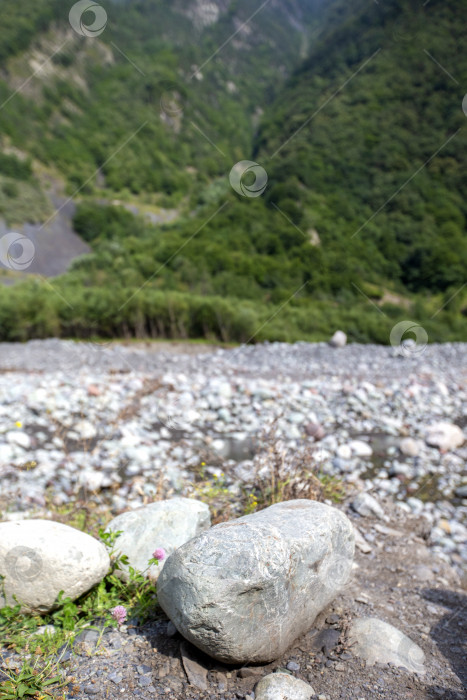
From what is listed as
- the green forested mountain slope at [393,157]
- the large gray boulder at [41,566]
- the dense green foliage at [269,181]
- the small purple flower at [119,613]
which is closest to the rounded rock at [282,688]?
the small purple flower at [119,613]

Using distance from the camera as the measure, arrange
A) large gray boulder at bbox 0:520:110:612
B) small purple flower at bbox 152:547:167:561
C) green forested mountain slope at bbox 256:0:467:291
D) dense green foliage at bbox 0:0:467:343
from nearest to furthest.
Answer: large gray boulder at bbox 0:520:110:612 < small purple flower at bbox 152:547:167:561 < dense green foliage at bbox 0:0:467:343 < green forested mountain slope at bbox 256:0:467:291

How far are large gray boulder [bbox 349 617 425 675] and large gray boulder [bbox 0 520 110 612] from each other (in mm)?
1664

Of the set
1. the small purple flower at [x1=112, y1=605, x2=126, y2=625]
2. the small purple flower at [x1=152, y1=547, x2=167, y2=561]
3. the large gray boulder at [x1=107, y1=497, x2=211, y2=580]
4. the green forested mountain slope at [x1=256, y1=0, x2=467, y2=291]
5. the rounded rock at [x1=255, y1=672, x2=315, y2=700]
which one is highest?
the green forested mountain slope at [x1=256, y1=0, x2=467, y2=291]

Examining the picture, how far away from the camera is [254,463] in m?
4.89

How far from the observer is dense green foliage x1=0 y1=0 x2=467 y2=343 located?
93.9 feet

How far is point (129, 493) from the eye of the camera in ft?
18.2

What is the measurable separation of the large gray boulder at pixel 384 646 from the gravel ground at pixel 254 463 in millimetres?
69

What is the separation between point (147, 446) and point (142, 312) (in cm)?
2021

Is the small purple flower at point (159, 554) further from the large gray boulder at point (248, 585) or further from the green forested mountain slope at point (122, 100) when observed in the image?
the green forested mountain slope at point (122, 100)

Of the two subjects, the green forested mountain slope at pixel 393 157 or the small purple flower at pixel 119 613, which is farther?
the green forested mountain slope at pixel 393 157

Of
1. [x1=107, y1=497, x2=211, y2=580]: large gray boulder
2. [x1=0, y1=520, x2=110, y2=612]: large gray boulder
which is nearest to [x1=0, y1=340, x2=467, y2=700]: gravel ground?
[x1=0, y1=520, x2=110, y2=612]: large gray boulder

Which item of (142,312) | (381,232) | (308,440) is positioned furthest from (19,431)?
(381,232)

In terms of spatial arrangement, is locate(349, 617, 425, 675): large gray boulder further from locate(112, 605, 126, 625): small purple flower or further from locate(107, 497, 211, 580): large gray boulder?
locate(112, 605, 126, 625): small purple flower

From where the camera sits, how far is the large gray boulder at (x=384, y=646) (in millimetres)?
2621
